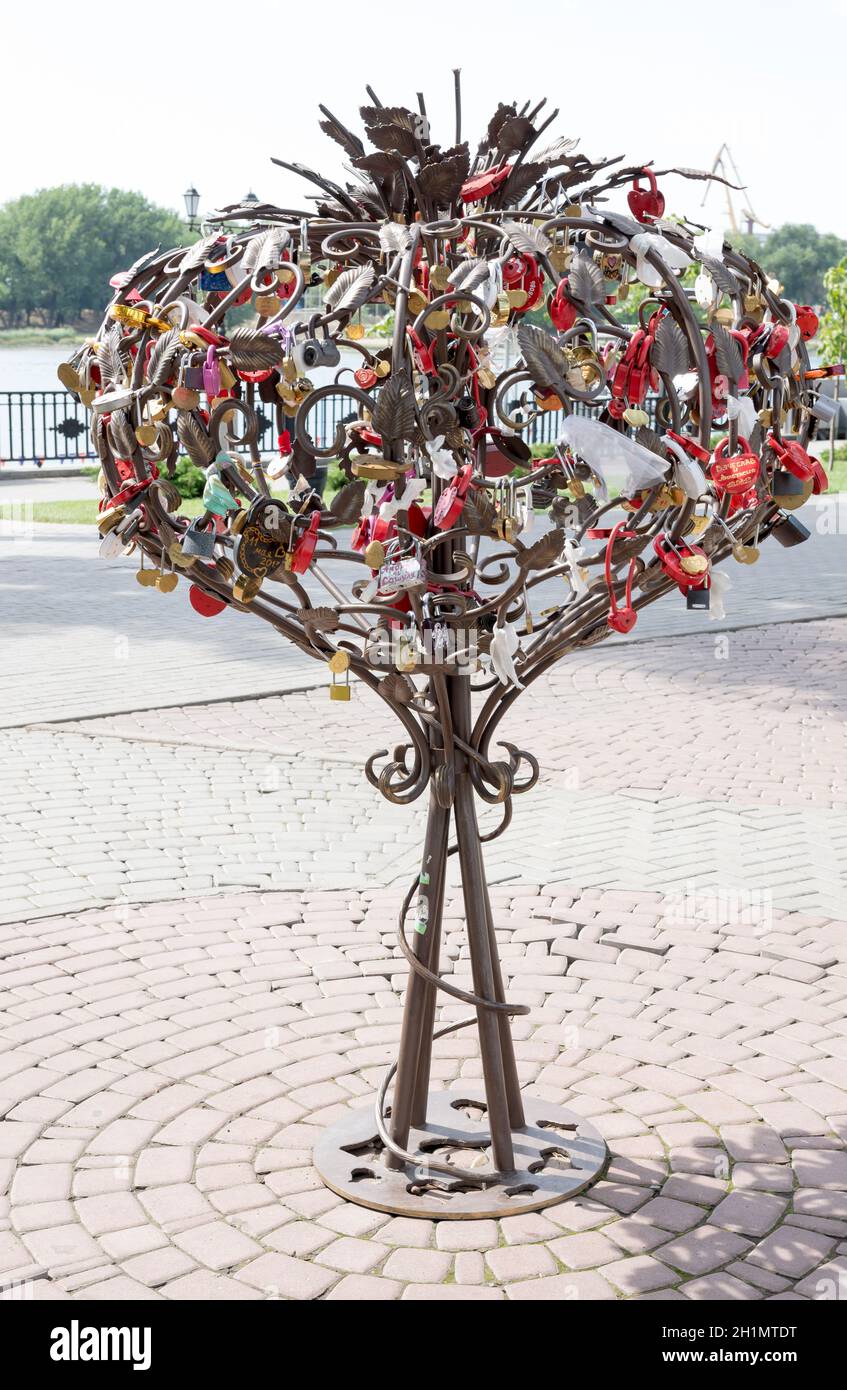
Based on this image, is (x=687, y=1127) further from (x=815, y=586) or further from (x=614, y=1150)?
(x=815, y=586)

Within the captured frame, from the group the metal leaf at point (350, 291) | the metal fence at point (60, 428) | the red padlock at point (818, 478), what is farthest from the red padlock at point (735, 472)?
the metal fence at point (60, 428)

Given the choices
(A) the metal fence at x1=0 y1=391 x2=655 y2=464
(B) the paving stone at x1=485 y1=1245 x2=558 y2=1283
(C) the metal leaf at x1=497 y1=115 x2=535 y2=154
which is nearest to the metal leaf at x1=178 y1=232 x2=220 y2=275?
(C) the metal leaf at x1=497 y1=115 x2=535 y2=154

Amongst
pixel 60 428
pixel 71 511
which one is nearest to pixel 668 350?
pixel 71 511

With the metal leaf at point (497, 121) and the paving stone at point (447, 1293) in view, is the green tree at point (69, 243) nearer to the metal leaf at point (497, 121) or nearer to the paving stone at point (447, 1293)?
the metal leaf at point (497, 121)

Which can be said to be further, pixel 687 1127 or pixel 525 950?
pixel 525 950

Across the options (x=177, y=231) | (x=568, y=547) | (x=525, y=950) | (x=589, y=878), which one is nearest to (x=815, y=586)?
(x=589, y=878)

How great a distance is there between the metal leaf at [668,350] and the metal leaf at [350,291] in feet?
1.99

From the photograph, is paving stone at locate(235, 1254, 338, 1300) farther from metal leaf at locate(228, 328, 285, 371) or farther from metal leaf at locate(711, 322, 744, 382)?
metal leaf at locate(711, 322, 744, 382)

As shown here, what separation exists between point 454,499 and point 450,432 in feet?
0.69

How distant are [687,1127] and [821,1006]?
0.99m

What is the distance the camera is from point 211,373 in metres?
2.78

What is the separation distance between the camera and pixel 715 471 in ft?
9.49

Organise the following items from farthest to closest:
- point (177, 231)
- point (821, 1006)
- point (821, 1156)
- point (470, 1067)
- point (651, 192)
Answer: point (177, 231), point (821, 1006), point (470, 1067), point (821, 1156), point (651, 192)

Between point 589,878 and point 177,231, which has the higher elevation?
point 177,231
